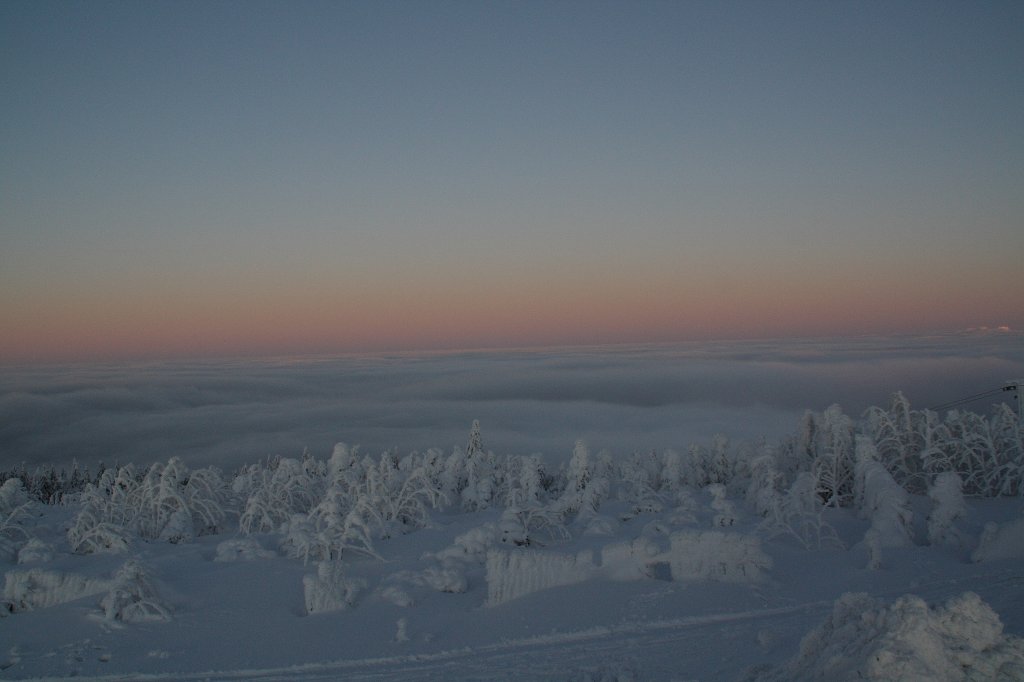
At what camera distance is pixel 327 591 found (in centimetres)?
1355

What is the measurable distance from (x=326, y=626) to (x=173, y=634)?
299 centimetres

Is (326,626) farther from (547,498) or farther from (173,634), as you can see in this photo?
(547,498)

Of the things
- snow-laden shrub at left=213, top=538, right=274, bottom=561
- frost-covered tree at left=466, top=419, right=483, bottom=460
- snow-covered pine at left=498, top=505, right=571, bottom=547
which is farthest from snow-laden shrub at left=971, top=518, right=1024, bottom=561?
frost-covered tree at left=466, top=419, right=483, bottom=460

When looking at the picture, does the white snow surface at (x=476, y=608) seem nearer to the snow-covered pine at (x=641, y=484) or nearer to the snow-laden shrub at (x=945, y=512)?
the snow-laden shrub at (x=945, y=512)

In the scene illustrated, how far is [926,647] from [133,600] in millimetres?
14204

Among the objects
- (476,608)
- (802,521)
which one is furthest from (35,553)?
(802,521)

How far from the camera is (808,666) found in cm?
664

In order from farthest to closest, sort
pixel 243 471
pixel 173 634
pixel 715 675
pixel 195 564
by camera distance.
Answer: pixel 243 471
pixel 195 564
pixel 173 634
pixel 715 675

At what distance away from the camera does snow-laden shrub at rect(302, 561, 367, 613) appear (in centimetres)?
1348

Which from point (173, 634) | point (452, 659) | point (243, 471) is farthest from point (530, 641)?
point (243, 471)

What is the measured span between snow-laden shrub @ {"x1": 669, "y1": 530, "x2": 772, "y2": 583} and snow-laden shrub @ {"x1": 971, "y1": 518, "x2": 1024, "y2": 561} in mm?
4529

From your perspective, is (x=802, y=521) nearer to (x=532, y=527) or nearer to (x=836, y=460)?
(x=532, y=527)

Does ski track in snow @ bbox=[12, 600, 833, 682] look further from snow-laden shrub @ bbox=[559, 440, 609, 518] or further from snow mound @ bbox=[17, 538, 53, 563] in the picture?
snow-laden shrub @ bbox=[559, 440, 609, 518]

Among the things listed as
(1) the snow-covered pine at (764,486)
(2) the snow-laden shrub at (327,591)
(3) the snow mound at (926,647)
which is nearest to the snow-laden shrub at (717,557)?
(1) the snow-covered pine at (764,486)
